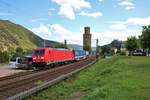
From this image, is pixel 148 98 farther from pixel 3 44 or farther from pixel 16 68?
pixel 3 44

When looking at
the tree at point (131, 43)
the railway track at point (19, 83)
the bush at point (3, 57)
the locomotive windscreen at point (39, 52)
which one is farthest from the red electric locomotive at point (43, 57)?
the tree at point (131, 43)

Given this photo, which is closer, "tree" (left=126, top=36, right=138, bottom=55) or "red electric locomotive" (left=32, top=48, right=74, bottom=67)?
"red electric locomotive" (left=32, top=48, right=74, bottom=67)

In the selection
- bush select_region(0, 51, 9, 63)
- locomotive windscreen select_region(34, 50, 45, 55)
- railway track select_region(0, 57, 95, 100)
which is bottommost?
railway track select_region(0, 57, 95, 100)

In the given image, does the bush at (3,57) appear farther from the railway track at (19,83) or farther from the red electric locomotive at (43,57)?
the railway track at (19,83)

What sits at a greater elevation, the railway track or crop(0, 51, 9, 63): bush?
A: crop(0, 51, 9, 63): bush

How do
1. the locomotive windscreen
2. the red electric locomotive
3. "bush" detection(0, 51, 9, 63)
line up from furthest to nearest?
"bush" detection(0, 51, 9, 63) < the locomotive windscreen < the red electric locomotive

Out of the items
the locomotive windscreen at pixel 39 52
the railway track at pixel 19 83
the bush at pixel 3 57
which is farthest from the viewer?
the bush at pixel 3 57

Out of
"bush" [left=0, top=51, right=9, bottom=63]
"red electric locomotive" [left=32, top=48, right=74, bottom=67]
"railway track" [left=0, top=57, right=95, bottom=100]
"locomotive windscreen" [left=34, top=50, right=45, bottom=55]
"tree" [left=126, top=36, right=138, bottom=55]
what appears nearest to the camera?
"railway track" [left=0, top=57, right=95, bottom=100]

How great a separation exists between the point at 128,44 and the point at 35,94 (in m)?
126

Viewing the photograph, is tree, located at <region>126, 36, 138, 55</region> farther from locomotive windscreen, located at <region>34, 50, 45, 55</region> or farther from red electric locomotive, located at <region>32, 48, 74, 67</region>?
locomotive windscreen, located at <region>34, 50, 45, 55</region>

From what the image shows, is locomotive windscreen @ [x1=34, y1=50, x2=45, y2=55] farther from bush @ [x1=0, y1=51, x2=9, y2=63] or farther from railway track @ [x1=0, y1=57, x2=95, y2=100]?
railway track @ [x1=0, y1=57, x2=95, y2=100]

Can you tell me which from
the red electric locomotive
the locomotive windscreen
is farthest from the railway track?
the locomotive windscreen

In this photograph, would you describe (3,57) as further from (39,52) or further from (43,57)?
(43,57)

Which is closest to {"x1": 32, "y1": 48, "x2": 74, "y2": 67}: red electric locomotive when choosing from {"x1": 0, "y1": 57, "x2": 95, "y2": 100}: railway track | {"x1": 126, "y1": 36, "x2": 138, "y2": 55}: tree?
{"x1": 0, "y1": 57, "x2": 95, "y2": 100}: railway track
